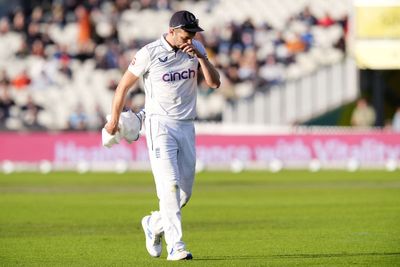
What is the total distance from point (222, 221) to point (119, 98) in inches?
201

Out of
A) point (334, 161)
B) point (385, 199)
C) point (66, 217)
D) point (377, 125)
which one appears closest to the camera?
point (66, 217)

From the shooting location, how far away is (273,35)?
107 ft

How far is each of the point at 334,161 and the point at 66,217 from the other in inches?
537

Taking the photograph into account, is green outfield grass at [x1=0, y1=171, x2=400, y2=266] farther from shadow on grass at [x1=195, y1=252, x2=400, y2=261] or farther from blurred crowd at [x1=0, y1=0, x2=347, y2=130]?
blurred crowd at [x1=0, y1=0, x2=347, y2=130]

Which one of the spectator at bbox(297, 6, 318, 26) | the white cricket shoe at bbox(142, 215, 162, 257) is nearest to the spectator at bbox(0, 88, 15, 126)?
the spectator at bbox(297, 6, 318, 26)

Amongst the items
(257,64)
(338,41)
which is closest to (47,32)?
(257,64)

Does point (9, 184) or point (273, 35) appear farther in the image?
point (273, 35)

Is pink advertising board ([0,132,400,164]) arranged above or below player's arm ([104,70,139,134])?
below

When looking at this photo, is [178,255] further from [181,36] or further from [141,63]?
[181,36]

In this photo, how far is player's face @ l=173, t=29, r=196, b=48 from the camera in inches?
365

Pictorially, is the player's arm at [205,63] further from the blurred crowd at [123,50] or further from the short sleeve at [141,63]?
the blurred crowd at [123,50]

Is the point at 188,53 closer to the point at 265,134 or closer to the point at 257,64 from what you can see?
→ the point at 265,134

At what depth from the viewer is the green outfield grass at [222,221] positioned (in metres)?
9.80

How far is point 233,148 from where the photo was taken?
27.8 meters
